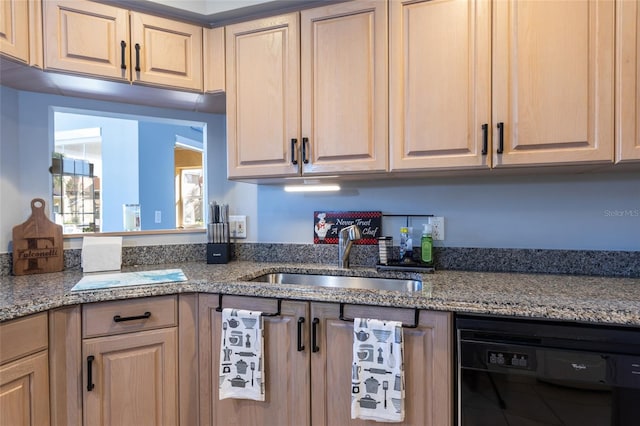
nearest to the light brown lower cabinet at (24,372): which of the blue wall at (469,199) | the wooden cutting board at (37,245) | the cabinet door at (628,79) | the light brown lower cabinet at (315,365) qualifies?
the light brown lower cabinet at (315,365)

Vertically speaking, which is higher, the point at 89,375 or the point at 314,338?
the point at 314,338

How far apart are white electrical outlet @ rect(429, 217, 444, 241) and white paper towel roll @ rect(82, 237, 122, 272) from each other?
5.34 ft

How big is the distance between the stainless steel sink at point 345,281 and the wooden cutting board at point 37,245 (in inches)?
39.9

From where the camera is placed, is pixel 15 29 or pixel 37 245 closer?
pixel 15 29

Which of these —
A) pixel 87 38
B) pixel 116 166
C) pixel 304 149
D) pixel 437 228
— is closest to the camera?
pixel 87 38

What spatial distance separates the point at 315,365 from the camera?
133cm

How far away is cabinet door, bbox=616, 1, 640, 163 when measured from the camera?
4.11ft

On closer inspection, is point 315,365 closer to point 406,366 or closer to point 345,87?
point 406,366

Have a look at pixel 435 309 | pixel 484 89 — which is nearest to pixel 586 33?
pixel 484 89

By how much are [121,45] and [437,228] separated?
69.5 inches

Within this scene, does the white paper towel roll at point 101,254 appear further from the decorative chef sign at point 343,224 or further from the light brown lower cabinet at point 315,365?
the decorative chef sign at point 343,224

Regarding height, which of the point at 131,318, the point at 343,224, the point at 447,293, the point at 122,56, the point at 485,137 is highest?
the point at 122,56

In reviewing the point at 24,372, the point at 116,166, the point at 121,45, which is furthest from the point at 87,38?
the point at 116,166

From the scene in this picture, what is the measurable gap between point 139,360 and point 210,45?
1.54 m
